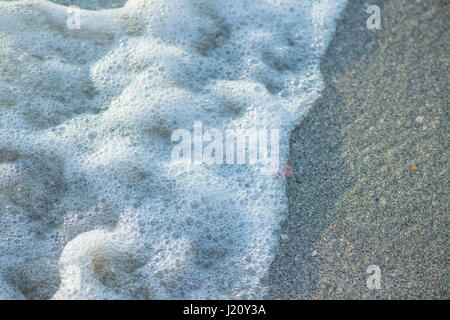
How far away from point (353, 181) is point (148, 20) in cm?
149

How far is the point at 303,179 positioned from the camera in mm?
1976

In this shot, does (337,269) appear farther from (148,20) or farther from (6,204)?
(148,20)

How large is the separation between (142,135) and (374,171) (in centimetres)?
113

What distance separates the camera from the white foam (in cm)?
178

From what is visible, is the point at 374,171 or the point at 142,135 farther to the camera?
the point at 142,135

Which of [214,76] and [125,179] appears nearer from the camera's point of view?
[125,179]

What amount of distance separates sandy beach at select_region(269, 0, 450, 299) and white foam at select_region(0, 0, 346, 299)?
104mm

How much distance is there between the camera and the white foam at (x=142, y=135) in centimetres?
178

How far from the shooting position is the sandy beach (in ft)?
5.67

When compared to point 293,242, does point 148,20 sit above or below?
above

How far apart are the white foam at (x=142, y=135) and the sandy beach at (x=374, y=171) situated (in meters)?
0.10

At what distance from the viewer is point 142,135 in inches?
83.5
